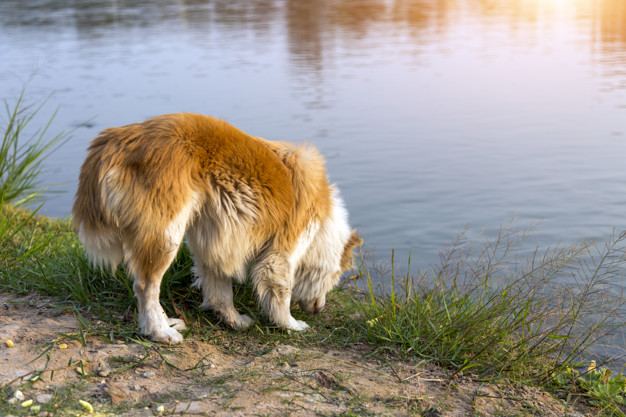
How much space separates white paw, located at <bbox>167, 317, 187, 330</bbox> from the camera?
14.2 feet

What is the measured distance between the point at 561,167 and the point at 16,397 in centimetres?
822

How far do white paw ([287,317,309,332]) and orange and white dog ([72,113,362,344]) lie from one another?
0.04 feet

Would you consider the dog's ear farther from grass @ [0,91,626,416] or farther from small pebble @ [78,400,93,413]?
small pebble @ [78,400,93,413]

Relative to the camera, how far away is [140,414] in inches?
127

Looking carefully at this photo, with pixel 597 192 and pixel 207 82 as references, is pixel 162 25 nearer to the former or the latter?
pixel 207 82

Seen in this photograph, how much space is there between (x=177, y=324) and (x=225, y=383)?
2.74 feet

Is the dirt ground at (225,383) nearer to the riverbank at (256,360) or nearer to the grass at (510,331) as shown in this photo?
the riverbank at (256,360)

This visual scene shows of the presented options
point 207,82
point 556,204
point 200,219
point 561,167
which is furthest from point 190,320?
point 207,82

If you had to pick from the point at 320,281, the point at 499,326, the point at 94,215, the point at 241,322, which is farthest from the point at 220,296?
the point at 499,326

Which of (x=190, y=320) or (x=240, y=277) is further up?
(x=240, y=277)

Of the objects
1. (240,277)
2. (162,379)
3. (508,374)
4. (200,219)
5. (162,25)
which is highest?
(162,25)

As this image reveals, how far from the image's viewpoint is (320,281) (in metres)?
4.95

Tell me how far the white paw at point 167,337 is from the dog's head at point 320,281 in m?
1.14

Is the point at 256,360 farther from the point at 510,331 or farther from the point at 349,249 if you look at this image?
the point at 510,331
